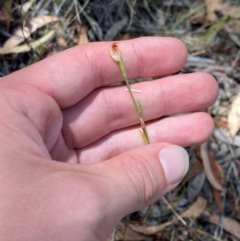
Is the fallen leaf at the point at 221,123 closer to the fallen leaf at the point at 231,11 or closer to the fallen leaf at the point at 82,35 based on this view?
the fallen leaf at the point at 231,11

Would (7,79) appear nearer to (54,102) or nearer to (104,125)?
(54,102)

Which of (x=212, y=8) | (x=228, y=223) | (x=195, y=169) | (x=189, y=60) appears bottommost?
(x=228, y=223)

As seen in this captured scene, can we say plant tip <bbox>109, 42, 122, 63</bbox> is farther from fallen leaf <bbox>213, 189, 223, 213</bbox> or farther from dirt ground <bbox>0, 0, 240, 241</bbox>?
fallen leaf <bbox>213, 189, 223, 213</bbox>

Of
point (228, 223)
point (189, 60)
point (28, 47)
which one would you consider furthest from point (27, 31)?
point (228, 223)

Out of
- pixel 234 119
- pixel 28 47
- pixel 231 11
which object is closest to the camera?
pixel 28 47

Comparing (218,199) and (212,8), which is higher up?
(212,8)

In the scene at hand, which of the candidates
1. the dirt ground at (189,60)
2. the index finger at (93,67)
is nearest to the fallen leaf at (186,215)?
the dirt ground at (189,60)

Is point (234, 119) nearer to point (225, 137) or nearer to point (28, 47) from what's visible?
point (225, 137)

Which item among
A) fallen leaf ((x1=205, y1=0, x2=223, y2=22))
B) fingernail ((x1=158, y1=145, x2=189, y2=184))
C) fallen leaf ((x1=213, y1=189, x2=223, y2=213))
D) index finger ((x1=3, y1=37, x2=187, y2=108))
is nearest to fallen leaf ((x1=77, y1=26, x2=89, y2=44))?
index finger ((x1=3, y1=37, x2=187, y2=108))
